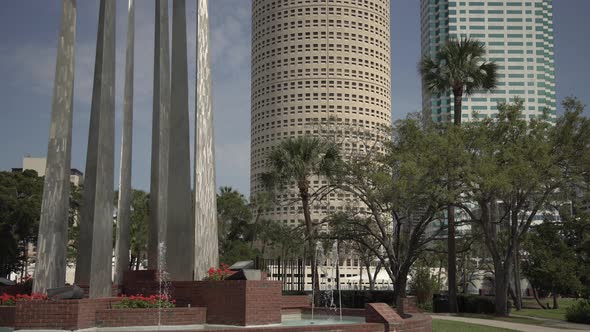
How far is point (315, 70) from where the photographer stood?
133125 millimetres

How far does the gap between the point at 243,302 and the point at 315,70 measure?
117 meters

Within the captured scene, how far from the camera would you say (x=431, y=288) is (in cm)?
4856

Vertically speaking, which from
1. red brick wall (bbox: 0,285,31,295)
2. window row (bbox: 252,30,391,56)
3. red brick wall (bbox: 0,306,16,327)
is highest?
window row (bbox: 252,30,391,56)

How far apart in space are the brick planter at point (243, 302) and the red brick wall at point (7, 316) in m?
5.18

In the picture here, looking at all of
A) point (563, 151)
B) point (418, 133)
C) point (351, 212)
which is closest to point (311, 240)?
point (351, 212)

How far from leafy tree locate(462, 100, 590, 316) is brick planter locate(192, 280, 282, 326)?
60.7 feet

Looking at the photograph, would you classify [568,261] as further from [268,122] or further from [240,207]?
[268,122]

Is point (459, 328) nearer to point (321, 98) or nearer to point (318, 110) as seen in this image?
point (318, 110)

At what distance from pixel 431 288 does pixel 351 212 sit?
10065 millimetres

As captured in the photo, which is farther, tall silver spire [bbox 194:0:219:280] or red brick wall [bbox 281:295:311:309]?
red brick wall [bbox 281:295:311:309]

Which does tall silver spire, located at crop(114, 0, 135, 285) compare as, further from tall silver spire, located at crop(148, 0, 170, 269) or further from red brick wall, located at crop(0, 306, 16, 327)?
red brick wall, located at crop(0, 306, 16, 327)

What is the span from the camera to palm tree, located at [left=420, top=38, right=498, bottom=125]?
42172mm

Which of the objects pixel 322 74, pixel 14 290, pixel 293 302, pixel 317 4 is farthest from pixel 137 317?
pixel 317 4

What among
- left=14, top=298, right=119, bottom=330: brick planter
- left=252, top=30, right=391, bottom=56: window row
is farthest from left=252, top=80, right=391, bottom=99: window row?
left=14, top=298, right=119, bottom=330: brick planter
